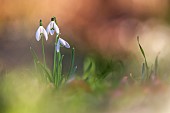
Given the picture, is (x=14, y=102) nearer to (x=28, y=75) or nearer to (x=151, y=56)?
(x=28, y=75)

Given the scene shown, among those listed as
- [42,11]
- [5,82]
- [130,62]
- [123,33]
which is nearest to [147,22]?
[123,33]

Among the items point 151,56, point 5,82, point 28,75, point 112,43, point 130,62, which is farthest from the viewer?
point 112,43

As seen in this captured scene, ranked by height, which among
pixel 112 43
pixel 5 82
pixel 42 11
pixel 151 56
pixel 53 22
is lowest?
pixel 5 82

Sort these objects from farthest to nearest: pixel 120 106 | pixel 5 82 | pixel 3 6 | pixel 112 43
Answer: pixel 3 6, pixel 112 43, pixel 5 82, pixel 120 106

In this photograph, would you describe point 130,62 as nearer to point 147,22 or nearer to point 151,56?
point 151,56

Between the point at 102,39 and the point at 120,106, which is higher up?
the point at 102,39

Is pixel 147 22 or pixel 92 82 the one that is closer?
pixel 92 82
